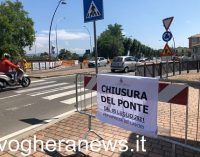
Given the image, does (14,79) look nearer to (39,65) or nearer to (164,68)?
(164,68)

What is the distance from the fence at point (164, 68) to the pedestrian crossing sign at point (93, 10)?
364 inches

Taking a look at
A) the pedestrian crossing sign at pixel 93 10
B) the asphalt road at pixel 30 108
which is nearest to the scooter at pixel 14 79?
the asphalt road at pixel 30 108

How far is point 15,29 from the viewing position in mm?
51656

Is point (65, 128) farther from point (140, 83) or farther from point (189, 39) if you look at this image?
point (189, 39)

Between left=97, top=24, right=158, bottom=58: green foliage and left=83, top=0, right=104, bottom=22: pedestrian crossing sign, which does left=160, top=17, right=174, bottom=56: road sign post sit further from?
left=97, top=24, right=158, bottom=58: green foliage

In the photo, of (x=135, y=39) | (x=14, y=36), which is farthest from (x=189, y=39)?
(x=14, y=36)

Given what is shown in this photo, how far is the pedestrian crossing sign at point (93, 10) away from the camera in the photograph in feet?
24.5

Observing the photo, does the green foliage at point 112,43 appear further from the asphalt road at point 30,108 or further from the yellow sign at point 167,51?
the asphalt road at point 30,108

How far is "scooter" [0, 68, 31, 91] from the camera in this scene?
46.9 feet

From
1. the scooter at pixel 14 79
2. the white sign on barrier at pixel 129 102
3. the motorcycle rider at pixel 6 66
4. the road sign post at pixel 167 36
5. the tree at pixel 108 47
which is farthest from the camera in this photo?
the tree at pixel 108 47

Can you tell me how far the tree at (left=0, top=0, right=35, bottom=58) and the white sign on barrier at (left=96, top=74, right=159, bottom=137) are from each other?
4506 centimetres

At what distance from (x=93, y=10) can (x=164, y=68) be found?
1551cm

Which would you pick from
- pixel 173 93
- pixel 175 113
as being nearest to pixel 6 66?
pixel 175 113

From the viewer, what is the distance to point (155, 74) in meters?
20.5
